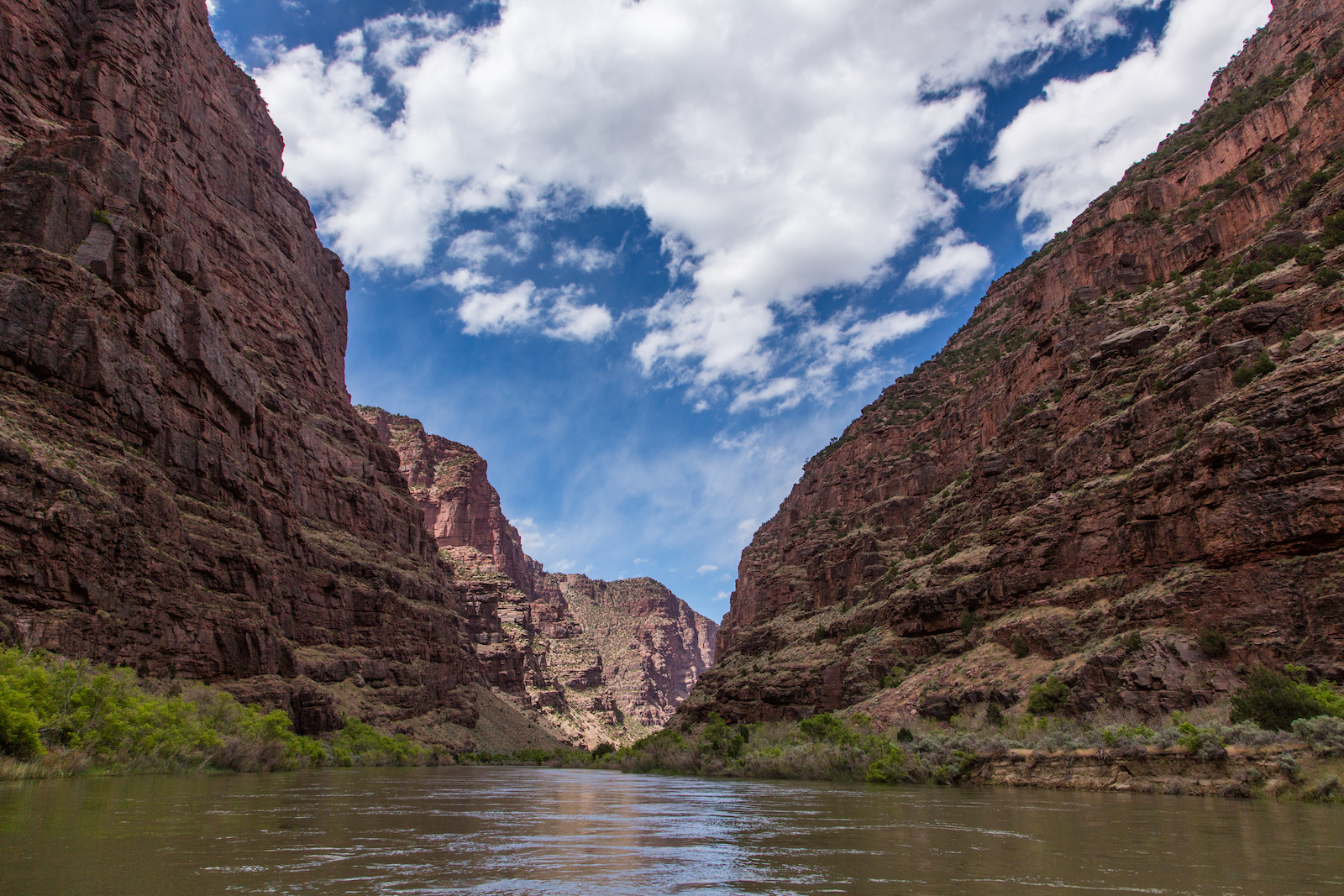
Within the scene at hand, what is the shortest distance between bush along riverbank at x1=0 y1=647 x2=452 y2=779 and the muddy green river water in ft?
5.97

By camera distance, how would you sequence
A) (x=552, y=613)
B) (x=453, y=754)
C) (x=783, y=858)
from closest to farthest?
1. (x=783, y=858)
2. (x=453, y=754)
3. (x=552, y=613)

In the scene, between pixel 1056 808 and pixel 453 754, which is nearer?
pixel 1056 808

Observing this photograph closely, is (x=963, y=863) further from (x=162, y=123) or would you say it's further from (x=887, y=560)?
(x=162, y=123)

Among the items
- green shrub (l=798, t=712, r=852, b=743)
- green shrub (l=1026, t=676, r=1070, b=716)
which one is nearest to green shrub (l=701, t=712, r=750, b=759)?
green shrub (l=798, t=712, r=852, b=743)

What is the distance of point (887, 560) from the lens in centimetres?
6525

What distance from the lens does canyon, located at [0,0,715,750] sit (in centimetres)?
3538

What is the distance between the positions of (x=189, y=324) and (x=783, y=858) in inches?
2224

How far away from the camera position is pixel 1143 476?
32594 mm

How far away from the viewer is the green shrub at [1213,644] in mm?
25219

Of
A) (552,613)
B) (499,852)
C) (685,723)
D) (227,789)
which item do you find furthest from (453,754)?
(552,613)

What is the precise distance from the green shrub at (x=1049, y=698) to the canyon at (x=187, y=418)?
41824mm

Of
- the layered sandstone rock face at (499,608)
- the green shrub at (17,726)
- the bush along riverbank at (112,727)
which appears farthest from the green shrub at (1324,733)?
the layered sandstone rock face at (499,608)

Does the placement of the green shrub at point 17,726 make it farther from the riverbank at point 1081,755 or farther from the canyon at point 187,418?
the riverbank at point 1081,755

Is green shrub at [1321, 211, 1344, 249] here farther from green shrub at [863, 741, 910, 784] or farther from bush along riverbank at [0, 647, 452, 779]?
bush along riverbank at [0, 647, 452, 779]
